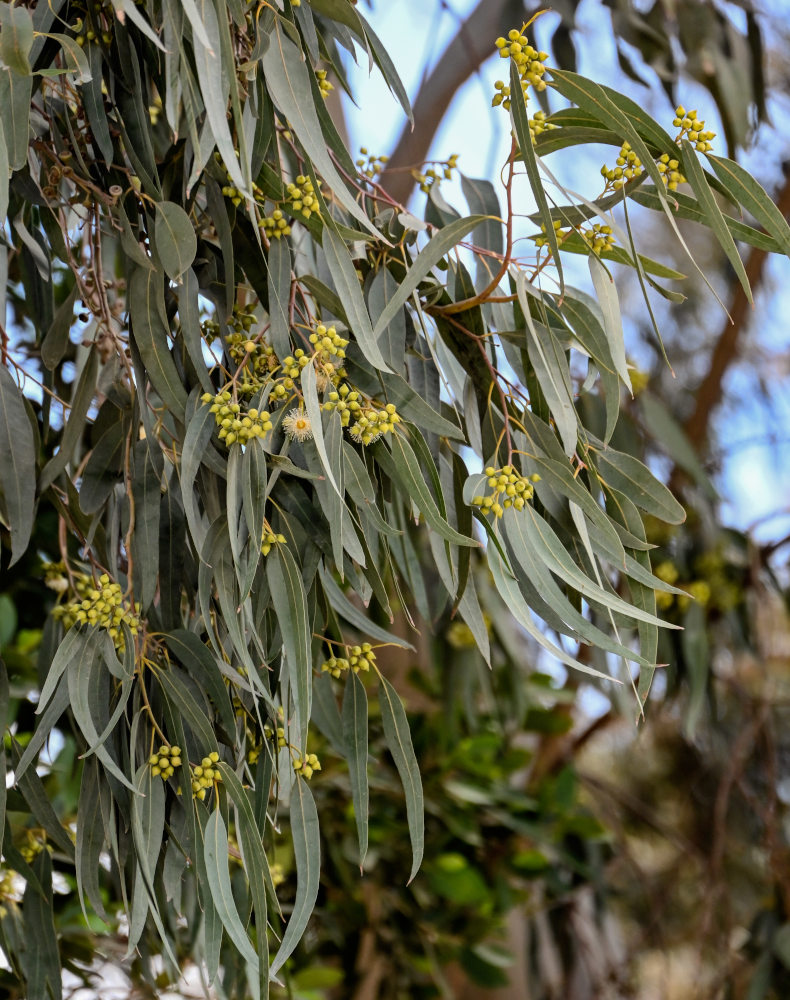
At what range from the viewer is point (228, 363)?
2.45ft

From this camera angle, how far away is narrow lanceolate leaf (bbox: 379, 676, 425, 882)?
73cm

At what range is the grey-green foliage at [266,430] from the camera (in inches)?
25.2

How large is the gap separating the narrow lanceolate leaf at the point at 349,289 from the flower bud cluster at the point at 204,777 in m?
0.30

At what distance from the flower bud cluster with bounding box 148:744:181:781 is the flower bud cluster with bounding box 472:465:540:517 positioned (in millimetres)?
283

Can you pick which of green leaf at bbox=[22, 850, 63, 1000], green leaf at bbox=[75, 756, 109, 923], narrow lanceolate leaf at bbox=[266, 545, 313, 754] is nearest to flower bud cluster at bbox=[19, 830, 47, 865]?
green leaf at bbox=[22, 850, 63, 1000]

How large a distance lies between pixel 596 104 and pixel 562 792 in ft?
5.02

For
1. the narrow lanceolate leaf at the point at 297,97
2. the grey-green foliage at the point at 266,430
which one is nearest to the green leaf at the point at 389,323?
the grey-green foliage at the point at 266,430

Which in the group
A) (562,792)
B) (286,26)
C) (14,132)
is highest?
(286,26)

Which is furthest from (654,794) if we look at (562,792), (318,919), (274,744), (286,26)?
(286,26)

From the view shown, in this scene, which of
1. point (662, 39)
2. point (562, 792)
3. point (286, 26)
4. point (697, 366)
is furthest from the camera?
point (697, 366)

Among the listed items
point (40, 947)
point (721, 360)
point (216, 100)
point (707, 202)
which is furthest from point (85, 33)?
point (721, 360)

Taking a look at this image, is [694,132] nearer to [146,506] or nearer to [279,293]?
[279,293]

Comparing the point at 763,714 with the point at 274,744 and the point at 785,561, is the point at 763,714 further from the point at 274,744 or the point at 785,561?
the point at 274,744

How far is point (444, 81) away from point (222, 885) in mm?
1523
